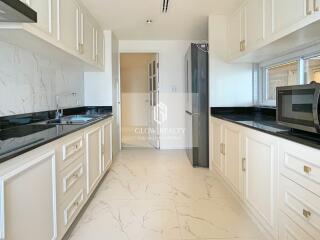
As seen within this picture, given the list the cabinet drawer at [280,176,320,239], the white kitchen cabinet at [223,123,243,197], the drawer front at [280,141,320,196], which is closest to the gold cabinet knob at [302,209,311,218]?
the cabinet drawer at [280,176,320,239]

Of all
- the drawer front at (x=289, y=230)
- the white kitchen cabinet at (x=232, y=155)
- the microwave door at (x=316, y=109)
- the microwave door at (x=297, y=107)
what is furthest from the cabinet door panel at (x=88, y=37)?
the drawer front at (x=289, y=230)

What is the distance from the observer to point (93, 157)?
105 inches

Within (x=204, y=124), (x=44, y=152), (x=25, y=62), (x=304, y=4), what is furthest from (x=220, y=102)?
(x=44, y=152)

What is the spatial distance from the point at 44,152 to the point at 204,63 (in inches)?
111

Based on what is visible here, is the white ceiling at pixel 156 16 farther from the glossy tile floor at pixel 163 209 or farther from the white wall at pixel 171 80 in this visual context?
the glossy tile floor at pixel 163 209

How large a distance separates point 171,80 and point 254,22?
2785 mm

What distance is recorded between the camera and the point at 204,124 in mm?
3842

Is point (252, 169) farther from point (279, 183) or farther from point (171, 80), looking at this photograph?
point (171, 80)

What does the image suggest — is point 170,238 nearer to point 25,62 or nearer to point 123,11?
point 25,62

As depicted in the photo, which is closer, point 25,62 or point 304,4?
point 304,4

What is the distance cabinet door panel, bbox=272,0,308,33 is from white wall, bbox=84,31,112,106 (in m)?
2.77

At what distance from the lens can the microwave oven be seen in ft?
4.60

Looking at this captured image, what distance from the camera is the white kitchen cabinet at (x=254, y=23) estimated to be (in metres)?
2.40

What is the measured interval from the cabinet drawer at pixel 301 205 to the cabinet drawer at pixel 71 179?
4.72 ft
